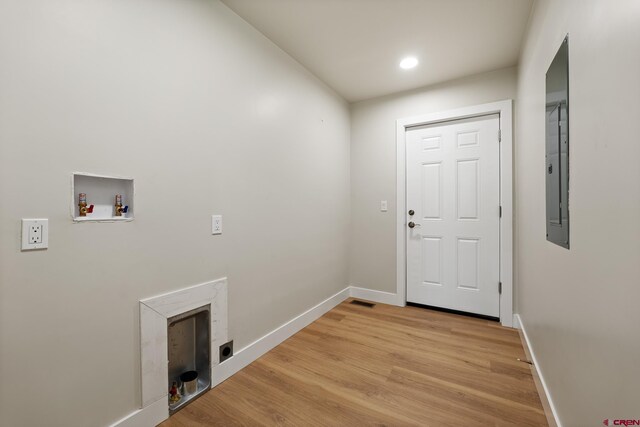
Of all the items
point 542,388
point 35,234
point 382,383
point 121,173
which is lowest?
point 382,383

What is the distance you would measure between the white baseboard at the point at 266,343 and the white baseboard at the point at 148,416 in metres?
0.31

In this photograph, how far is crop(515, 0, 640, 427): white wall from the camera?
0.68 m

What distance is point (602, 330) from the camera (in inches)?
32.6

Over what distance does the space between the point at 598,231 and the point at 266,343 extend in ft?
6.81

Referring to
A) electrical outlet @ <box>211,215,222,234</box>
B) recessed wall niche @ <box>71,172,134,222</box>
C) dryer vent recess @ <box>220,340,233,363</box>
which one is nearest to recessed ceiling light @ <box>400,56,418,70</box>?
electrical outlet @ <box>211,215,222,234</box>

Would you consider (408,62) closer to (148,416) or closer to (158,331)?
(158,331)

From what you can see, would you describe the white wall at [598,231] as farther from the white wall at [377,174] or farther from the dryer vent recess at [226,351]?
the dryer vent recess at [226,351]

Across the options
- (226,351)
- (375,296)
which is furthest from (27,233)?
(375,296)

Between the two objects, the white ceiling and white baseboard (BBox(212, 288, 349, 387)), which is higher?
the white ceiling

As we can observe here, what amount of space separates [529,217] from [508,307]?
3.69 ft

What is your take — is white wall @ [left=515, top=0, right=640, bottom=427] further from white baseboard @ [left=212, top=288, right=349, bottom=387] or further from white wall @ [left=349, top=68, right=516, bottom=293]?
white baseboard @ [left=212, top=288, right=349, bottom=387]

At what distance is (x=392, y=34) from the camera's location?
2148mm

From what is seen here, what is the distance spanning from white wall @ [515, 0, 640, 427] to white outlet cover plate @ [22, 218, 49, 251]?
190 centimetres

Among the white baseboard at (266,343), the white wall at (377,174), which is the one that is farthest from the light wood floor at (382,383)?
the white wall at (377,174)
